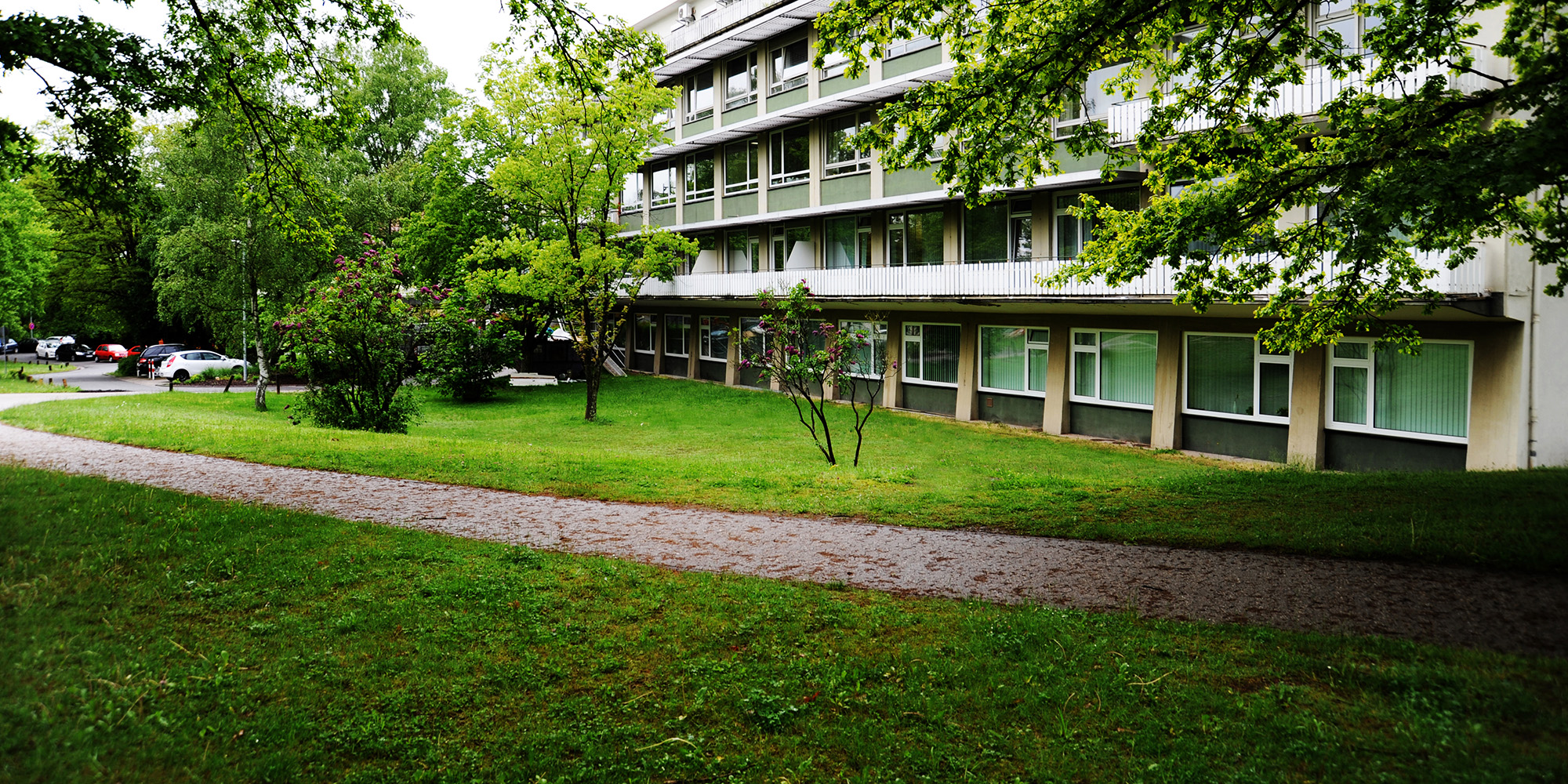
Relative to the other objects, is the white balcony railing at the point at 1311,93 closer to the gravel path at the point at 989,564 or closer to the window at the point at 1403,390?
the window at the point at 1403,390

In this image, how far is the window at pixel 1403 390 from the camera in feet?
56.2

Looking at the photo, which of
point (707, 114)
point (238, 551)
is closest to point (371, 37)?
point (238, 551)

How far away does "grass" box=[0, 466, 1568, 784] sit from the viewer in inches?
169

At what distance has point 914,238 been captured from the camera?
2923 centimetres

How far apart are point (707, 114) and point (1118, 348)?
2114cm

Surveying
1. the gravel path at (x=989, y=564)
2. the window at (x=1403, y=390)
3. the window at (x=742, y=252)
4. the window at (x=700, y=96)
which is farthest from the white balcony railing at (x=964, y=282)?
the gravel path at (x=989, y=564)

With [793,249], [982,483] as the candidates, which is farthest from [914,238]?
[982,483]

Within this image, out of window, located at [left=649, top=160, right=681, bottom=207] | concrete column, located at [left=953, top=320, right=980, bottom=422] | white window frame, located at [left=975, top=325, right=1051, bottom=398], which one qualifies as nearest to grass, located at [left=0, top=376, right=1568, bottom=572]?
white window frame, located at [left=975, top=325, right=1051, bottom=398]

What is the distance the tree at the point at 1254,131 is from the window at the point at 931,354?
56.5 ft

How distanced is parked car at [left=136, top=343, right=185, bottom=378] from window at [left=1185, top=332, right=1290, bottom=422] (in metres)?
48.0

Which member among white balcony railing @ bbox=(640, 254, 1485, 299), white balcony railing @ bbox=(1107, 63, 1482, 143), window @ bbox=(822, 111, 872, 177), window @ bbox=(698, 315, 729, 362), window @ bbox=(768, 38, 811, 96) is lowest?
window @ bbox=(698, 315, 729, 362)

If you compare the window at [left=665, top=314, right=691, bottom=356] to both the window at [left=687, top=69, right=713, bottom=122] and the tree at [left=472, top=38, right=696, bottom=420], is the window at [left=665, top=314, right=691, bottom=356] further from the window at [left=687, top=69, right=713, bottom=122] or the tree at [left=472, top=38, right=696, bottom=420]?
the tree at [left=472, top=38, right=696, bottom=420]

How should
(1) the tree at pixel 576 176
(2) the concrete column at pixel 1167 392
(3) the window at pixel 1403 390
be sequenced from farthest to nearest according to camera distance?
1. (1) the tree at pixel 576 176
2. (2) the concrete column at pixel 1167 392
3. (3) the window at pixel 1403 390

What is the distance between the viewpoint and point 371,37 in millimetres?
13180
